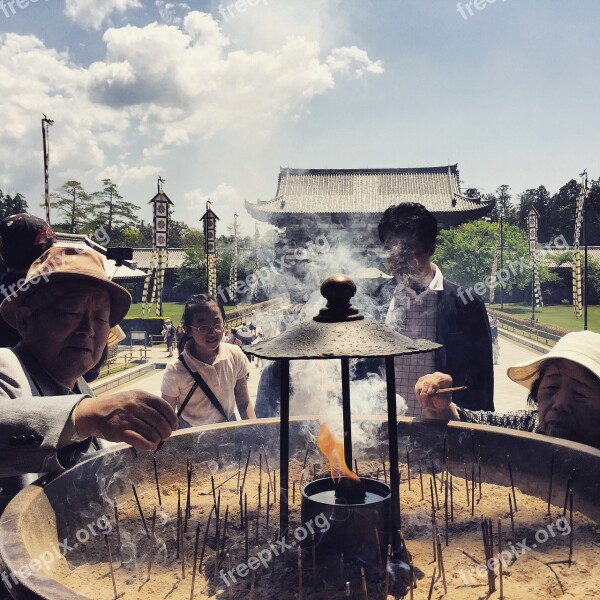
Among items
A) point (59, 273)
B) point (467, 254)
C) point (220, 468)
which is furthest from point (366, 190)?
point (59, 273)

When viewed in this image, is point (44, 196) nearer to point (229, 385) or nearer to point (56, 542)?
point (229, 385)

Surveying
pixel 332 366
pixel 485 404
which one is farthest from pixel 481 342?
pixel 332 366

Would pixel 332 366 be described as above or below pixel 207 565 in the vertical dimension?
above

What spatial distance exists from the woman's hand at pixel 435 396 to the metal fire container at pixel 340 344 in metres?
0.84

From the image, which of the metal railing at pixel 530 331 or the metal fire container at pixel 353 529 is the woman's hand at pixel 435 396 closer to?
the metal fire container at pixel 353 529

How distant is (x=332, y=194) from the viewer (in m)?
32.1

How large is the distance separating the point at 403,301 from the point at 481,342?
635 millimetres

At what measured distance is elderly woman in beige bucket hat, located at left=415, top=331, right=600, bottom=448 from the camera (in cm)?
240

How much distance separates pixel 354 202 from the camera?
31562mm

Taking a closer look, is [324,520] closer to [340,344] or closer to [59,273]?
[340,344]

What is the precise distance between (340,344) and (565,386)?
130 cm

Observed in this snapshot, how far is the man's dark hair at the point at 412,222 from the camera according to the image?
138 inches

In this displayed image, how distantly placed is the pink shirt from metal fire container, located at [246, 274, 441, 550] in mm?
1729

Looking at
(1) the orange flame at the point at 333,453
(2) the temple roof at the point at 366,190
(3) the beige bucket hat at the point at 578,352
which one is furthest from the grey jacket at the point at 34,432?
(2) the temple roof at the point at 366,190
